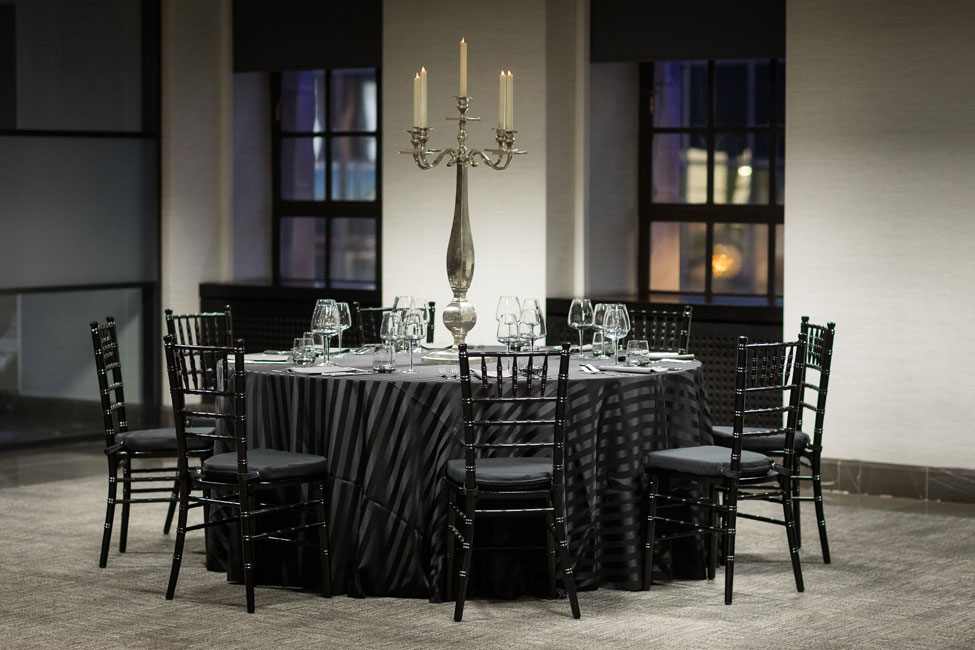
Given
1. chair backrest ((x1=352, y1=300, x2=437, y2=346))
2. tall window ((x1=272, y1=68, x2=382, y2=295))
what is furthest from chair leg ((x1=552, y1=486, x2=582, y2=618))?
tall window ((x1=272, y1=68, x2=382, y2=295))

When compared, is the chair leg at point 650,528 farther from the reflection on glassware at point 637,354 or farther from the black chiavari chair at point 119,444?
the black chiavari chair at point 119,444

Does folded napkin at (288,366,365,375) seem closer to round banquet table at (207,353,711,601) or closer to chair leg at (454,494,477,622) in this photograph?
round banquet table at (207,353,711,601)

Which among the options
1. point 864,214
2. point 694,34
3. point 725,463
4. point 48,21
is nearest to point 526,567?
point 725,463

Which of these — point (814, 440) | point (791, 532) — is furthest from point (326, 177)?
point (791, 532)

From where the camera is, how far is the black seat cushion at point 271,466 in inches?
195

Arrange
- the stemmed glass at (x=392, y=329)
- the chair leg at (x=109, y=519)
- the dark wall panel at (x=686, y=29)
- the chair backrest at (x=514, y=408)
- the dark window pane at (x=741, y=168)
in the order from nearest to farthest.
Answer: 1. the chair backrest at (x=514, y=408)
2. the stemmed glass at (x=392, y=329)
3. the chair leg at (x=109, y=519)
4. the dark wall panel at (x=686, y=29)
5. the dark window pane at (x=741, y=168)

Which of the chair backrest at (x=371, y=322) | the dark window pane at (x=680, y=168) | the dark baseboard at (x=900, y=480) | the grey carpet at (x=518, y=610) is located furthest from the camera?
the dark window pane at (x=680, y=168)

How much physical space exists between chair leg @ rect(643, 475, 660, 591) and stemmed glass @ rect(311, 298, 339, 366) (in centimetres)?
132

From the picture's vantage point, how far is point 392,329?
5.50 metres

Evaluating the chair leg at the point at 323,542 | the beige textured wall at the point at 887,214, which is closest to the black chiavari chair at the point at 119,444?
the chair leg at the point at 323,542

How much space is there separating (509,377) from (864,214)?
9.08 ft

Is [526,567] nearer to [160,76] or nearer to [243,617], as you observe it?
[243,617]

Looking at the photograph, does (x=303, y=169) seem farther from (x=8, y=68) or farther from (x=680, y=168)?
(x=680, y=168)

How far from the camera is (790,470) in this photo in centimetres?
533
